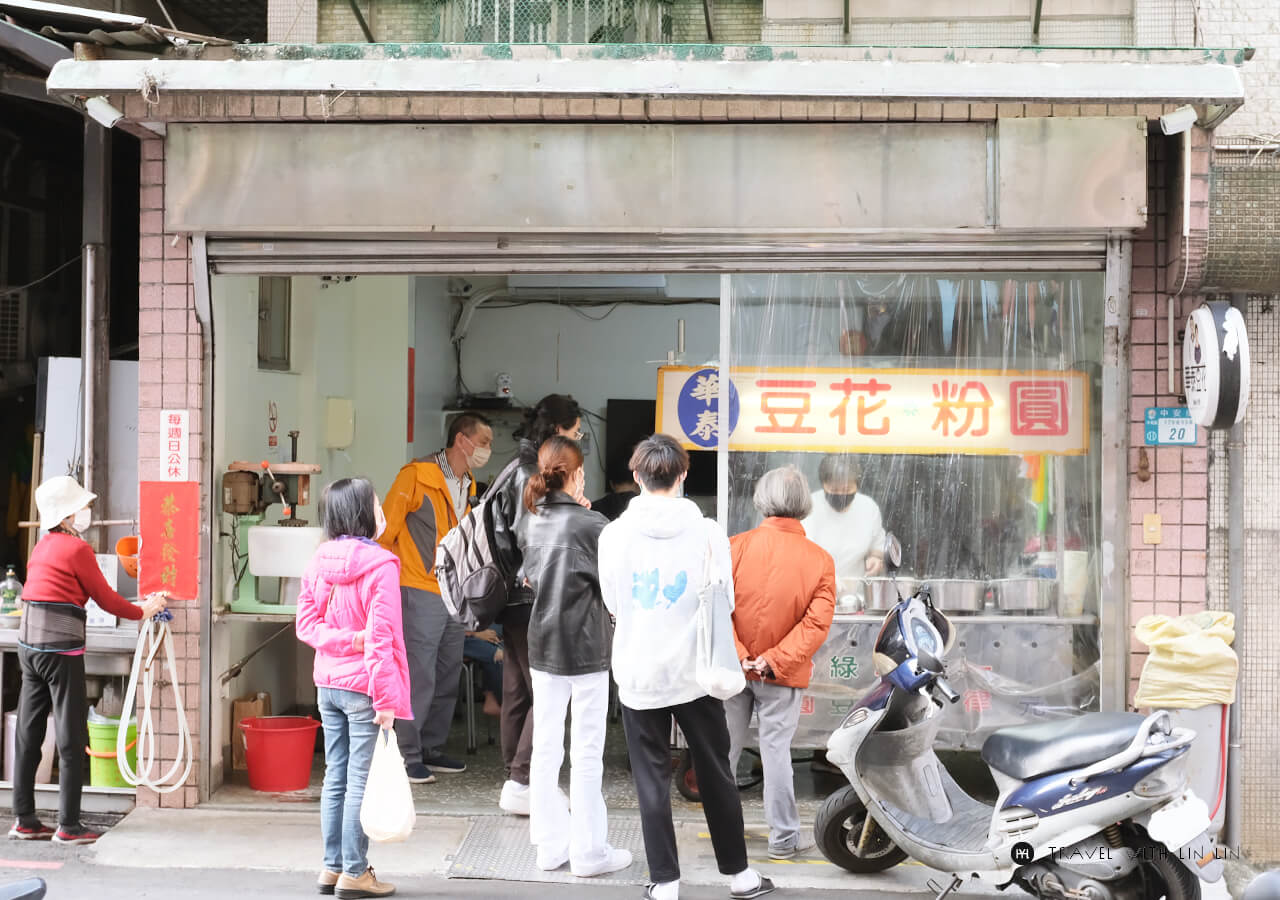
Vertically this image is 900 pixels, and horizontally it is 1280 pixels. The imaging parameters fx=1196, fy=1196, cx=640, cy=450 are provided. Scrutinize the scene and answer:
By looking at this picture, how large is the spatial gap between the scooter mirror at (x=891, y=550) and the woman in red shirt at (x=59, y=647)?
407 cm

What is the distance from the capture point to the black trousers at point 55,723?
6.01 meters

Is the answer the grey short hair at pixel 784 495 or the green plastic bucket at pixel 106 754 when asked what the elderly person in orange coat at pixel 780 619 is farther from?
the green plastic bucket at pixel 106 754

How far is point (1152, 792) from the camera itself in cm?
434

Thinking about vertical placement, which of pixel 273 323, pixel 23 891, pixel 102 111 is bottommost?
pixel 23 891

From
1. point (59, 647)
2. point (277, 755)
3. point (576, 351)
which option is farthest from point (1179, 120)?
point (576, 351)

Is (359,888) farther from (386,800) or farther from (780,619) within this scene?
(780,619)

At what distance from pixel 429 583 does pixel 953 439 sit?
10.4 feet

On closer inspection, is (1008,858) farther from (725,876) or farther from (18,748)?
(18,748)

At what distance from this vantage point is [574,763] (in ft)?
17.9

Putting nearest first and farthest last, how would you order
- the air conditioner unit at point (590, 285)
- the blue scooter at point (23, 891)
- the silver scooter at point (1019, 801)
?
the blue scooter at point (23, 891) < the silver scooter at point (1019, 801) < the air conditioner unit at point (590, 285)

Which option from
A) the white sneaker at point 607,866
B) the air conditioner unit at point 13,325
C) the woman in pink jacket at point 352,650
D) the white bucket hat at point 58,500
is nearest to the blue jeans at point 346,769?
the woman in pink jacket at point 352,650

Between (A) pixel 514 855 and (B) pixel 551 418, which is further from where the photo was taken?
(B) pixel 551 418

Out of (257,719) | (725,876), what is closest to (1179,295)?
(725,876)

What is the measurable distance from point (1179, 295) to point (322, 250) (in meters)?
4.51
